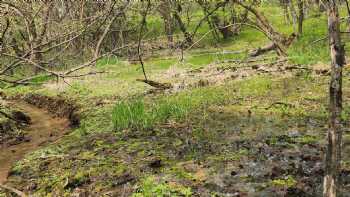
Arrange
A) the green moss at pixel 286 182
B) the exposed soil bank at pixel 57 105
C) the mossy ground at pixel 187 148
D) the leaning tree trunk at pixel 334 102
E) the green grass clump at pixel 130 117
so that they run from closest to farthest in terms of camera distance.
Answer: the leaning tree trunk at pixel 334 102 < the green moss at pixel 286 182 < the mossy ground at pixel 187 148 < the green grass clump at pixel 130 117 < the exposed soil bank at pixel 57 105

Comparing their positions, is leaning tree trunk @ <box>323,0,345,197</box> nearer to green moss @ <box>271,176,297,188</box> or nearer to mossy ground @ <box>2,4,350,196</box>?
mossy ground @ <box>2,4,350,196</box>

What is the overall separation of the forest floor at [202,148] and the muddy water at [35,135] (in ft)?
2.20

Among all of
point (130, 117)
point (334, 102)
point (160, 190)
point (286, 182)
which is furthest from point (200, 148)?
point (334, 102)

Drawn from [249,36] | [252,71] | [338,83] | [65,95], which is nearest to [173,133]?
[338,83]

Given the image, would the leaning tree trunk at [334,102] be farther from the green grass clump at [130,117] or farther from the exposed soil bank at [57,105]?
the exposed soil bank at [57,105]

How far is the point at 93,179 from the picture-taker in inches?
320

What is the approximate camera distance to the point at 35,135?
1398 centimetres

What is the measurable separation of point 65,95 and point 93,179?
1238 cm

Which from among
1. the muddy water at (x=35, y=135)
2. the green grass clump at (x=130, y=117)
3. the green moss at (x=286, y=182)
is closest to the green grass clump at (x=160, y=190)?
the green moss at (x=286, y=182)

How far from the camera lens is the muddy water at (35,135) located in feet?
36.0

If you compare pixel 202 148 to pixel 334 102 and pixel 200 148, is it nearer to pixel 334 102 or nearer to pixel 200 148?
pixel 200 148

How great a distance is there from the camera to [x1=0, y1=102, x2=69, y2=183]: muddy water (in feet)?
36.0

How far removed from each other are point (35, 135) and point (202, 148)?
6.93 metres

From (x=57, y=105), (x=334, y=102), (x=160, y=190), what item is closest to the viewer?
(x=334, y=102)
